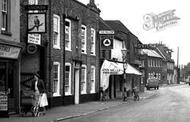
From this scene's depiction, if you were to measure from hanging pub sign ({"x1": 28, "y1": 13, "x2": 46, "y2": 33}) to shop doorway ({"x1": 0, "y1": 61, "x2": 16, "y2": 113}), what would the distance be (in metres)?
2.01

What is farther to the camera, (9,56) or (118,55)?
(118,55)

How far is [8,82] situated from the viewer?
21.1 m

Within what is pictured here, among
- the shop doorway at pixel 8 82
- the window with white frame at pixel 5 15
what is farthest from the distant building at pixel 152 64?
the window with white frame at pixel 5 15

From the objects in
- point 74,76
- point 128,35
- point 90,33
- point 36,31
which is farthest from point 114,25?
point 36,31

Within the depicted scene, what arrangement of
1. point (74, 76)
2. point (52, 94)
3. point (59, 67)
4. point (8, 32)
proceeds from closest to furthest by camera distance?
point (8, 32) < point (52, 94) < point (59, 67) < point (74, 76)

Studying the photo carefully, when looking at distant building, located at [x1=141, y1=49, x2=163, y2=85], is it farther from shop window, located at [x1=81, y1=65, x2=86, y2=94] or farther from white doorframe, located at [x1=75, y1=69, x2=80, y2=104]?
white doorframe, located at [x1=75, y1=69, x2=80, y2=104]

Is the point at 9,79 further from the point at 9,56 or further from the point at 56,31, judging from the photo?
the point at 56,31

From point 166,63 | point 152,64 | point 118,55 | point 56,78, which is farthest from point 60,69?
point 166,63

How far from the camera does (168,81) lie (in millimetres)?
125000

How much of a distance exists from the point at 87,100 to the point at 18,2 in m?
14.1

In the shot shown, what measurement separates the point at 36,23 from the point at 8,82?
10.4ft

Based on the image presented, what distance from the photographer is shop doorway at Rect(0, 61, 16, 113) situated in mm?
20469

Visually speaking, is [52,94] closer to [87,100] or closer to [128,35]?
[87,100]

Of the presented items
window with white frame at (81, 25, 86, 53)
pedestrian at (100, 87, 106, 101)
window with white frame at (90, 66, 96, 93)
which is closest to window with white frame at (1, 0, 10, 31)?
window with white frame at (81, 25, 86, 53)
